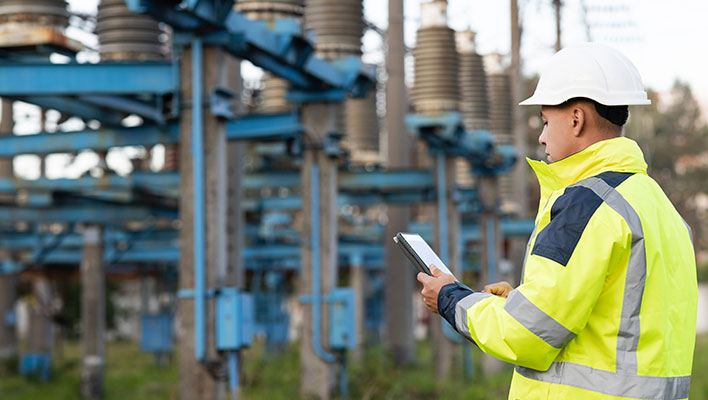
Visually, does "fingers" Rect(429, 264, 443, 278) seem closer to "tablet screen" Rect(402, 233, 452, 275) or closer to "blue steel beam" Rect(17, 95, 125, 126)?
"tablet screen" Rect(402, 233, 452, 275)

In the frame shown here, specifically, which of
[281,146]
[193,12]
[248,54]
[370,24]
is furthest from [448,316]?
[370,24]

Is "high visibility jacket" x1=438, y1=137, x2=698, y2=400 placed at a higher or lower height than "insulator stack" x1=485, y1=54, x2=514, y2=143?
lower

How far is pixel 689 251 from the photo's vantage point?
268 cm

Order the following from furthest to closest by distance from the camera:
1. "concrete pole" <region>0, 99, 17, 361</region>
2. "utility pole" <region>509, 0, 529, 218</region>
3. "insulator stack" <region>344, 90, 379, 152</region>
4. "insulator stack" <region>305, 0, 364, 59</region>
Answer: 1. "utility pole" <region>509, 0, 529, 218</region>
2. "concrete pole" <region>0, 99, 17, 361</region>
3. "insulator stack" <region>344, 90, 379, 152</region>
4. "insulator stack" <region>305, 0, 364, 59</region>

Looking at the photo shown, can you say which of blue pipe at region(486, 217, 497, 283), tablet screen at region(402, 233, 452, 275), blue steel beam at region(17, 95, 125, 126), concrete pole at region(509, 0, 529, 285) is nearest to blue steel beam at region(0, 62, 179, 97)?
blue steel beam at region(17, 95, 125, 126)

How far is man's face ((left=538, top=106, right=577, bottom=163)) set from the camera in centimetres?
263

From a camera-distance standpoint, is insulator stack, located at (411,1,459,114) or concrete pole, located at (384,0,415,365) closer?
insulator stack, located at (411,1,459,114)

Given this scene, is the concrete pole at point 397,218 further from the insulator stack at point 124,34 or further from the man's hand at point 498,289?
the man's hand at point 498,289

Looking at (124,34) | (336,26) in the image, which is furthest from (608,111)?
(336,26)

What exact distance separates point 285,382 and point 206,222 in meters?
6.81

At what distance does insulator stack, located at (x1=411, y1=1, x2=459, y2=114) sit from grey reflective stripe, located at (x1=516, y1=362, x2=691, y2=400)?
1249 cm

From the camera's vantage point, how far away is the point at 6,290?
810 inches

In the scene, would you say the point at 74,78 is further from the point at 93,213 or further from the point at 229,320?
the point at 93,213

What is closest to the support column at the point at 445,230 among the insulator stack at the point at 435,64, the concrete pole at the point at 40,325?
the insulator stack at the point at 435,64
